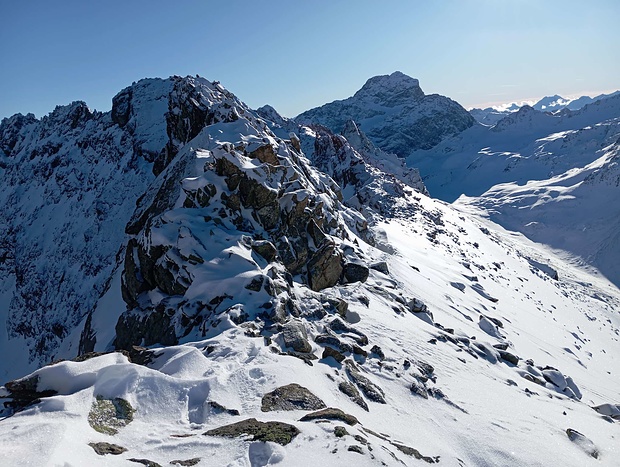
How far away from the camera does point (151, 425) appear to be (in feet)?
27.5

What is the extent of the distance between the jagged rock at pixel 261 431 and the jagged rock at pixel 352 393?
3369 millimetres

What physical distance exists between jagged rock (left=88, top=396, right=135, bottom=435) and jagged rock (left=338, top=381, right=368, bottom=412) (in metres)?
5.62

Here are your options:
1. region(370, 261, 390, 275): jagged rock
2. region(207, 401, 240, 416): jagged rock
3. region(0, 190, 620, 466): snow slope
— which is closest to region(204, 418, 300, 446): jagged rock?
region(0, 190, 620, 466): snow slope

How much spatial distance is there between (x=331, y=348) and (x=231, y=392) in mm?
4442

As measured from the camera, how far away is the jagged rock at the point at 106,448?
23.3 ft

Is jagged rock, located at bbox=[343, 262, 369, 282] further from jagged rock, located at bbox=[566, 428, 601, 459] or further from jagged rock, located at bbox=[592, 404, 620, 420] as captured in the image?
jagged rock, located at bbox=[592, 404, 620, 420]

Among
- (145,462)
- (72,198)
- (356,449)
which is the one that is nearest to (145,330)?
(145,462)

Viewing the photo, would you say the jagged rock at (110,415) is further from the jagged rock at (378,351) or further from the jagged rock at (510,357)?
the jagged rock at (510,357)

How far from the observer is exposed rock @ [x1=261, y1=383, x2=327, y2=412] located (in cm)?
953

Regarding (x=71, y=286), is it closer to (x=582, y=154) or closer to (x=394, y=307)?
(x=394, y=307)

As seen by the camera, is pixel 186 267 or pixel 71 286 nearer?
pixel 186 267

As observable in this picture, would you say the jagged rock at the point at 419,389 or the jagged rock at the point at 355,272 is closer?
the jagged rock at the point at 419,389

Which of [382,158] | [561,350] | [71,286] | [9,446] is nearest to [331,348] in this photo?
[9,446]

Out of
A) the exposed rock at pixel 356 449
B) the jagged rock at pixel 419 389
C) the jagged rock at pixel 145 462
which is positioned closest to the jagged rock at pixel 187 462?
the jagged rock at pixel 145 462
